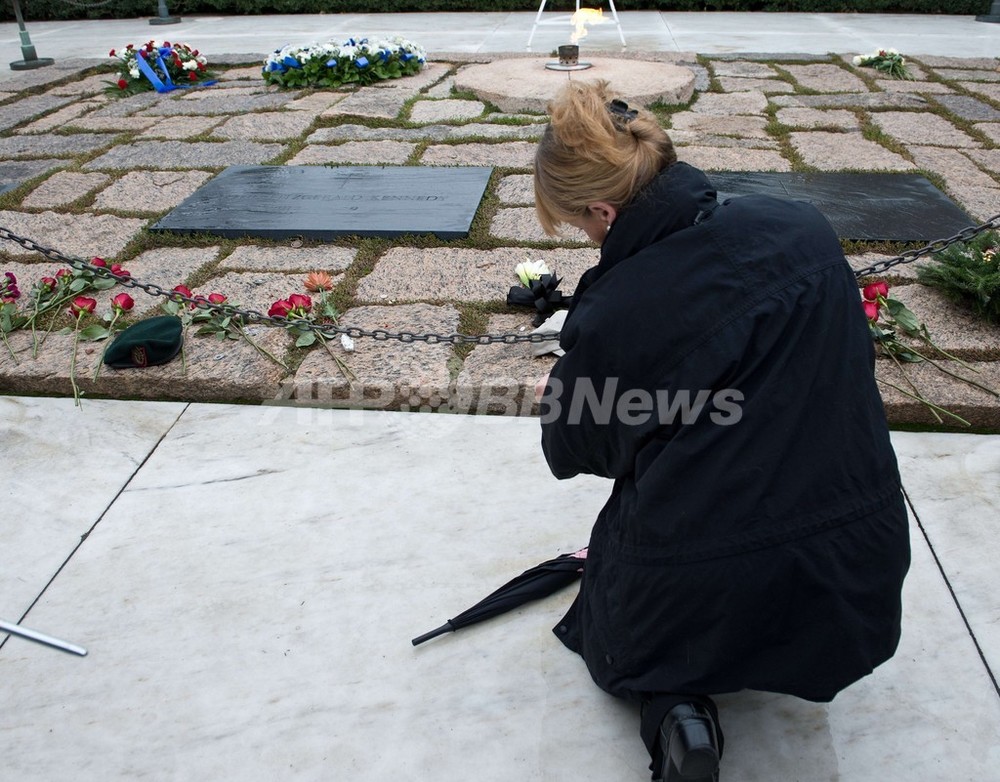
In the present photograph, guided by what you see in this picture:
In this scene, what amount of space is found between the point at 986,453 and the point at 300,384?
85.0 inches

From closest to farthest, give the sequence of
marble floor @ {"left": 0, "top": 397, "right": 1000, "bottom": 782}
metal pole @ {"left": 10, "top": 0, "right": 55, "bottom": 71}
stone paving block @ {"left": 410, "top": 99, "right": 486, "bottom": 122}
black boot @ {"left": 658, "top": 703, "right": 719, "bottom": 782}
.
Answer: black boot @ {"left": 658, "top": 703, "right": 719, "bottom": 782}
marble floor @ {"left": 0, "top": 397, "right": 1000, "bottom": 782}
stone paving block @ {"left": 410, "top": 99, "right": 486, "bottom": 122}
metal pole @ {"left": 10, "top": 0, "right": 55, "bottom": 71}

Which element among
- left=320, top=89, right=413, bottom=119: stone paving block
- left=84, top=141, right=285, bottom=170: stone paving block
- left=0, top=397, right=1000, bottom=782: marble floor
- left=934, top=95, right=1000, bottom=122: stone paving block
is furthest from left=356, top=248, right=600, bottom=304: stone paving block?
left=934, top=95, right=1000, bottom=122: stone paving block

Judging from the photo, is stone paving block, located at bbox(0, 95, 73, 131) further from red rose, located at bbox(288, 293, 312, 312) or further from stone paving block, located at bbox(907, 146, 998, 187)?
stone paving block, located at bbox(907, 146, 998, 187)

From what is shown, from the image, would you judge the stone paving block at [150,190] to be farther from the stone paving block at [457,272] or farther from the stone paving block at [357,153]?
the stone paving block at [457,272]

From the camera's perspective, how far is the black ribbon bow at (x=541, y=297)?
3250mm

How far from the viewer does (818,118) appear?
5637 millimetres

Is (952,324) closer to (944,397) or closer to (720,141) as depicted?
(944,397)

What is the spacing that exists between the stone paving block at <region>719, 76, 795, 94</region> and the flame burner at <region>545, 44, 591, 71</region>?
3.50ft

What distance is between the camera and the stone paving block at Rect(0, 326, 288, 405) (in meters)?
2.97

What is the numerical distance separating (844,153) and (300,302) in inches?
130

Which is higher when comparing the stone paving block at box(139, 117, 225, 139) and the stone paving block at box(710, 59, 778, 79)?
the stone paving block at box(710, 59, 778, 79)

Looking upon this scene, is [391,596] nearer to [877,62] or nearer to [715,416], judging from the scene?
[715,416]

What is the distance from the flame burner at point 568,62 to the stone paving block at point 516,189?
2.48 m

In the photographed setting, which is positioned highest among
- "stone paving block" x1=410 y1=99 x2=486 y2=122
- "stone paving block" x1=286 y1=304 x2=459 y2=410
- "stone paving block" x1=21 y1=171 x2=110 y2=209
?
"stone paving block" x1=410 y1=99 x2=486 y2=122
